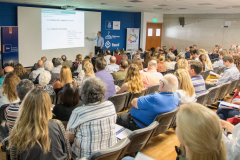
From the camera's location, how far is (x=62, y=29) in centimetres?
1159

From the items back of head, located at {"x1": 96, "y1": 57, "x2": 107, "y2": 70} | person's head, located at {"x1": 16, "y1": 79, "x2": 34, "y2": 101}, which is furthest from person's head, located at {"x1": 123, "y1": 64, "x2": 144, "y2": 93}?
person's head, located at {"x1": 16, "y1": 79, "x2": 34, "y2": 101}

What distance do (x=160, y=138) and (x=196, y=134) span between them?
8.69 ft

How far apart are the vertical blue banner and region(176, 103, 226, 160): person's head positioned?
9.02 m

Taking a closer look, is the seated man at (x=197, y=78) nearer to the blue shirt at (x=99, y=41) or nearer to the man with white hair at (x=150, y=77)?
the man with white hair at (x=150, y=77)

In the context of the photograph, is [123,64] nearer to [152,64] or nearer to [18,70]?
[152,64]

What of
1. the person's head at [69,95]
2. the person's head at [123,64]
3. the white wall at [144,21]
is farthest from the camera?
the white wall at [144,21]

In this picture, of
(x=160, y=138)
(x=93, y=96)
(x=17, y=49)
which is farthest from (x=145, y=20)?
(x=93, y=96)

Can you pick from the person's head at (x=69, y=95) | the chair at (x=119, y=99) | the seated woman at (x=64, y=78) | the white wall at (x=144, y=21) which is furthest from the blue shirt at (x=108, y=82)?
the white wall at (x=144, y=21)

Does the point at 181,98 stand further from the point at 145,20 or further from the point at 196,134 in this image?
the point at 145,20

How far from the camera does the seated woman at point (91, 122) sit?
2.24 meters

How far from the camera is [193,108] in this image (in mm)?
1451

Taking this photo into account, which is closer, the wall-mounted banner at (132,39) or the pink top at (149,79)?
the pink top at (149,79)

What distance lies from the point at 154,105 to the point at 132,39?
12.8m

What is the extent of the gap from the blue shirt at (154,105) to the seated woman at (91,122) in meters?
0.74
